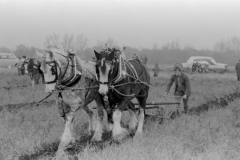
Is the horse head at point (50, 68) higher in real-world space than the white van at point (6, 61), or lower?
higher

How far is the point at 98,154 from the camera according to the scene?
4586 millimetres

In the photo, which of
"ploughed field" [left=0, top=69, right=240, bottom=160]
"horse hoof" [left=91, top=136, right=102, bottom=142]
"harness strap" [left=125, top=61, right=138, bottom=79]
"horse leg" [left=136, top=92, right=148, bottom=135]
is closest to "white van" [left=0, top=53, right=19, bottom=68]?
"ploughed field" [left=0, top=69, right=240, bottom=160]

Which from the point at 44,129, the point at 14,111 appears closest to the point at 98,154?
the point at 44,129

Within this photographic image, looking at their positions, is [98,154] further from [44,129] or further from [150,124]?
[150,124]

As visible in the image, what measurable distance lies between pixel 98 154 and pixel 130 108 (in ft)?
7.90

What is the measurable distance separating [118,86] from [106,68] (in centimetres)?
57

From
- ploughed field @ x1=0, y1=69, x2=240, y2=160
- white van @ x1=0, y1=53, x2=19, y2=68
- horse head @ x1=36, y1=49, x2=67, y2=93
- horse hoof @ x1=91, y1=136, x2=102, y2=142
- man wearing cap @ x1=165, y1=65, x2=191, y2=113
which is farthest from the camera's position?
white van @ x1=0, y1=53, x2=19, y2=68

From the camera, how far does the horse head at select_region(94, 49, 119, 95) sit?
5309 mm

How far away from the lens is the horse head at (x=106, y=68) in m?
5.31

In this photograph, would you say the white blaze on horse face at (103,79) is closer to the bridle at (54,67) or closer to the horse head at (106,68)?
the horse head at (106,68)

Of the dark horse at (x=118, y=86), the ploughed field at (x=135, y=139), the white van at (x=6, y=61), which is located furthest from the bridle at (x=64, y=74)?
the white van at (x=6, y=61)

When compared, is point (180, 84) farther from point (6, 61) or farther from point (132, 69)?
point (6, 61)

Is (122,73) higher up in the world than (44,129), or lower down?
higher up

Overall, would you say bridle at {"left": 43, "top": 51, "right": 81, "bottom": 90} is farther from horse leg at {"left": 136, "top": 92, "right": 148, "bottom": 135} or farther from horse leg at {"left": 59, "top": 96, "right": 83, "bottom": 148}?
horse leg at {"left": 136, "top": 92, "right": 148, "bottom": 135}
